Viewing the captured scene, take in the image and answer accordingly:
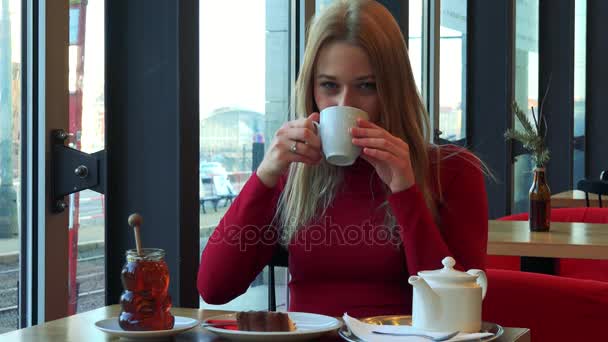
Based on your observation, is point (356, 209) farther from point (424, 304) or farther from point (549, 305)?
point (424, 304)

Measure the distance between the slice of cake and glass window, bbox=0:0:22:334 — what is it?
982mm

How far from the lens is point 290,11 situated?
132 inches

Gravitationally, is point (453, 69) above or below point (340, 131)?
above

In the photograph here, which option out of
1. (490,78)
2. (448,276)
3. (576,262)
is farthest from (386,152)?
(490,78)

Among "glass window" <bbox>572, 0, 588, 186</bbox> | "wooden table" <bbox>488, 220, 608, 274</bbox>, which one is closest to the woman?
"wooden table" <bbox>488, 220, 608, 274</bbox>

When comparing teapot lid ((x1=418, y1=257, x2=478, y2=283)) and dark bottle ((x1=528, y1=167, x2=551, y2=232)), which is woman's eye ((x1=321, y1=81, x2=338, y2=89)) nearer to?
teapot lid ((x1=418, y1=257, x2=478, y2=283))

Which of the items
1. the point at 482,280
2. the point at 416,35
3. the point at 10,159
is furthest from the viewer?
the point at 416,35

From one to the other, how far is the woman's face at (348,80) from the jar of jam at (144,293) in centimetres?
59

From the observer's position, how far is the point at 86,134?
232cm

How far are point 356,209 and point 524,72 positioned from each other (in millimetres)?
5074

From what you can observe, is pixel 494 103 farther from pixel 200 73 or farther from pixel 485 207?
pixel 485 207

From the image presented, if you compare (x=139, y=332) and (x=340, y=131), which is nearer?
(x=139, y=332)

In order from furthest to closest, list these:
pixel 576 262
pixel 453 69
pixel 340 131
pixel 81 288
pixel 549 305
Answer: pixel 453 69
pixel 576 262
pixel 81 288
pixel 549 305
pixel 340 131

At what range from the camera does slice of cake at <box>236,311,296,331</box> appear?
4.16ft
